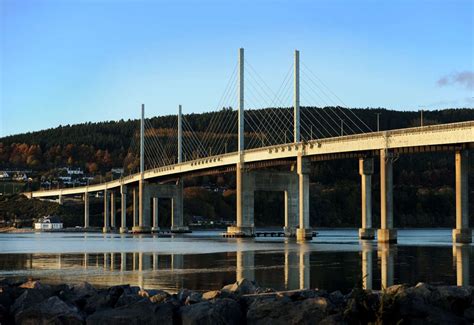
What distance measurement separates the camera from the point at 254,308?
67.5 feet

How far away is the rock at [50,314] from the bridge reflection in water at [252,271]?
11.6m

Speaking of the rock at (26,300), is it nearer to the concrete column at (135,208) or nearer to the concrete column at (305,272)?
the concrete column at (305,272)

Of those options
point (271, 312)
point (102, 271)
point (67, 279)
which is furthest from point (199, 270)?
point (271, 312)

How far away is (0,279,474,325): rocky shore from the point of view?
19.6 m

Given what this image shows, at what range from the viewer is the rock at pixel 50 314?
20616 millimetres

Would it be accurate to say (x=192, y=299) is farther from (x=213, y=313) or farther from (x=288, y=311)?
(x=288, y=311)

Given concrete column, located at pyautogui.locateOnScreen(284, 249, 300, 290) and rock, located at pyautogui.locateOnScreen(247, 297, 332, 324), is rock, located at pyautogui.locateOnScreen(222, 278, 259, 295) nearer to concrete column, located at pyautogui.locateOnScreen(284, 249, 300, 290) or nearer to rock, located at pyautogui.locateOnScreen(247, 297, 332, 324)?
rock, located at pyautogui.locateOnScreen(247, 297, 332, 324)

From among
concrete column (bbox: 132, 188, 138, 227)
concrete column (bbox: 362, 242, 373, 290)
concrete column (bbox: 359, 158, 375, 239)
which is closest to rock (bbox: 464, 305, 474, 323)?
concrete column (bbox: 362, 242, 373, 290)

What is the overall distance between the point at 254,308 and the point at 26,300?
647 centimetres

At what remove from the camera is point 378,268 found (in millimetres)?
44812

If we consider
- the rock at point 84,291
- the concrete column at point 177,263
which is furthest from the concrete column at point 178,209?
the rock at point 84,291

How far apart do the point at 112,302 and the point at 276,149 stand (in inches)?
3245

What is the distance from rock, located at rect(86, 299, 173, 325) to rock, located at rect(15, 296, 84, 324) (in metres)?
0.55

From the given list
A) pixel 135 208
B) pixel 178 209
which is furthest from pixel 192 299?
pixel 135 208
